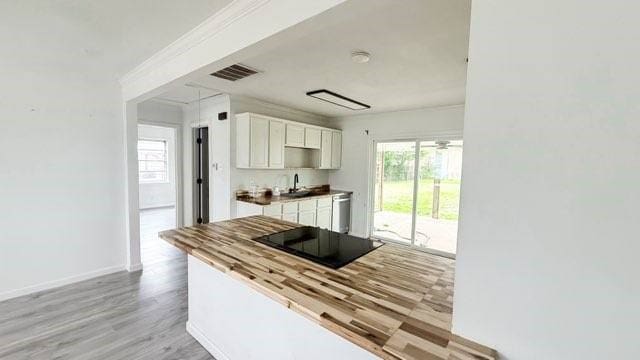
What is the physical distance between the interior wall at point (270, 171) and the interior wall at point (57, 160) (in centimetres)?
146

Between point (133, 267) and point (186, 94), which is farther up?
point (186, 94)

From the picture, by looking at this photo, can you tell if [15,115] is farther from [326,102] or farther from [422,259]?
[422,259]

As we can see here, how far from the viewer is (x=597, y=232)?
702 mm

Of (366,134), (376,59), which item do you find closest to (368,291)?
(376,59)

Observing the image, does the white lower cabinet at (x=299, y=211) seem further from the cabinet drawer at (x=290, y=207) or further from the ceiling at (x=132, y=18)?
the ceiling at (x=132, y=18)

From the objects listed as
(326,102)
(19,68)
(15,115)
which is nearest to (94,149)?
(15,115)

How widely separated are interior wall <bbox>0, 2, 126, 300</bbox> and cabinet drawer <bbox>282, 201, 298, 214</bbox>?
218cm

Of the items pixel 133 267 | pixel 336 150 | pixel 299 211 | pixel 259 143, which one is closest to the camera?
pixel 133 267

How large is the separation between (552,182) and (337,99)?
11.4ft

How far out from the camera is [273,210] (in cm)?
392

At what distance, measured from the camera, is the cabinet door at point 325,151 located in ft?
17.0

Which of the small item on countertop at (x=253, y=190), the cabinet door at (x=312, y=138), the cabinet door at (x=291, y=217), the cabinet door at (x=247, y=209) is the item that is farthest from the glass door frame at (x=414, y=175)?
the cabinet door at (x=247, y=209)

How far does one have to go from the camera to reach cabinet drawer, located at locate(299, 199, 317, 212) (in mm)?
4449

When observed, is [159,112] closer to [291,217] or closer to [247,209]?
[247,209]
